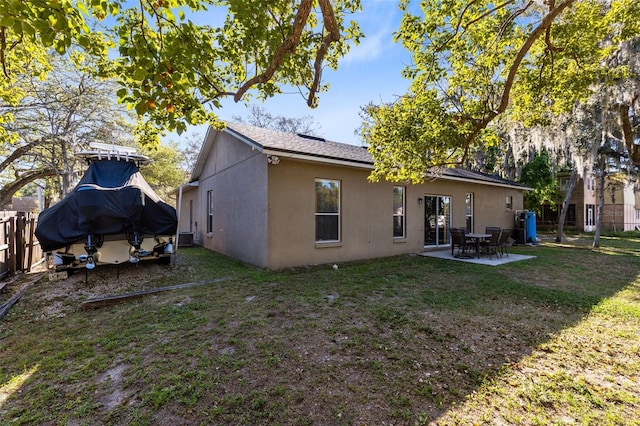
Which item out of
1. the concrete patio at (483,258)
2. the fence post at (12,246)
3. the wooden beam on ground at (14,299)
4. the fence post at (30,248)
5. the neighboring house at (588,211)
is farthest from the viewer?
the neighboring house at (588,211)

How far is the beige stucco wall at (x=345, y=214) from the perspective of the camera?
7.60m

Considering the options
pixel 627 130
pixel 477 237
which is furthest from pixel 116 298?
pixel 627 130

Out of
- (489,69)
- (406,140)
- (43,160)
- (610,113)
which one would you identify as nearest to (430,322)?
(406,140)

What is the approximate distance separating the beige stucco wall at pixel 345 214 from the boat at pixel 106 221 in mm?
2605

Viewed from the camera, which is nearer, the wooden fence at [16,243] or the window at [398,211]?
the wooden fence at [16,243]

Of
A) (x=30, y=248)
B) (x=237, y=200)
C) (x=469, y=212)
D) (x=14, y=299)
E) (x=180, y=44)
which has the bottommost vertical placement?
(x=14, y=299)

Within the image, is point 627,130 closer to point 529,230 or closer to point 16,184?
point 529,230

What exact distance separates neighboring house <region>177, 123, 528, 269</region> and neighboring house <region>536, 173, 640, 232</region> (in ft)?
53.6

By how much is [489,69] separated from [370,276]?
17.2 ft

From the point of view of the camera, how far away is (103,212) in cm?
591

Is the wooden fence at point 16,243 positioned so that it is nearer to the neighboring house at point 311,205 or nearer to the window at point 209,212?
the neighboring house at point 311,205

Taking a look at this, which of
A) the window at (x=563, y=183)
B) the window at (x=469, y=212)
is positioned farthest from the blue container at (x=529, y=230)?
the window at (x=563, y=183)

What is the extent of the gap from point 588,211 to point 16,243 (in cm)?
3325

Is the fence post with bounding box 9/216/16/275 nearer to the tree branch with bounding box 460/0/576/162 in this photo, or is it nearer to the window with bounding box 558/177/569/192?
the tree branch with bounding box 460/0/576/162
